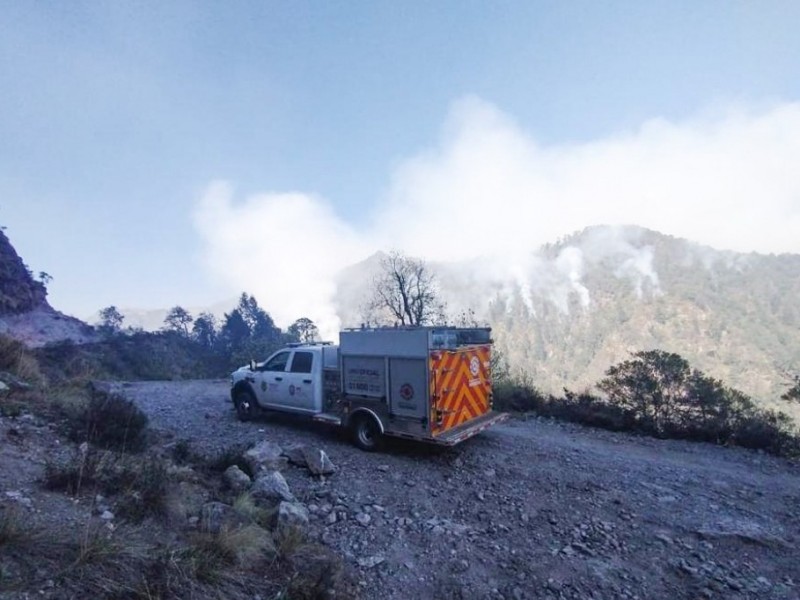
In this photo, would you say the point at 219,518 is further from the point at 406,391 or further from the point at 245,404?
the point at 245,404

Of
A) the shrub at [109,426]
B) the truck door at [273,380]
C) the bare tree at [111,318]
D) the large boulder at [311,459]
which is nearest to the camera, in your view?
the shrub at [109,426]

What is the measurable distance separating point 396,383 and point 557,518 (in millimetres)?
3315

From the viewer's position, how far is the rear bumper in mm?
7164

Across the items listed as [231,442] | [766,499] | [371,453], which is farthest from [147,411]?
[766,499]

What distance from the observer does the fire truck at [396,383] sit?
24.3 ft

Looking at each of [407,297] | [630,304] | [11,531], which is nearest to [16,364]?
[11,531]

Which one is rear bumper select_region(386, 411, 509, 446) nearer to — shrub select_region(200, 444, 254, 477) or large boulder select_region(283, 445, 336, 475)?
large boulder select_region(283, 445, 336, 475)

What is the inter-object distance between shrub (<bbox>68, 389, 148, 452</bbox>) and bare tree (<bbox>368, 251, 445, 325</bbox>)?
15.1m

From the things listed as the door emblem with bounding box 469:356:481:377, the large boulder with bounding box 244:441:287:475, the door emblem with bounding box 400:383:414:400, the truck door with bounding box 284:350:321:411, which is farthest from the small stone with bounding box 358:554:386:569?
the truck door with bounding box 284:350:321:411

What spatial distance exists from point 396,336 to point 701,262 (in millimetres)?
120776

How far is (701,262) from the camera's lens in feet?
340

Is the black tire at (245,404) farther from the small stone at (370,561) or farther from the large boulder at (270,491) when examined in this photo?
the small stone at (370,561)

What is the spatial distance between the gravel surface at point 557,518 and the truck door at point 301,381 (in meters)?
0.85

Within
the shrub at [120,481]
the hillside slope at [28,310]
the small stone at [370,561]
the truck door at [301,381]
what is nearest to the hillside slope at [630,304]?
the hillside slope at [28,310]
